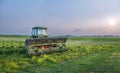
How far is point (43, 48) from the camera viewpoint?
101ft

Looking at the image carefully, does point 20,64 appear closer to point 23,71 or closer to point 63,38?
point 23,71

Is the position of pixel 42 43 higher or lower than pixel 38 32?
lower

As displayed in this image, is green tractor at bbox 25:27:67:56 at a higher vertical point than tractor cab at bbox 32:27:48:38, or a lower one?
lower

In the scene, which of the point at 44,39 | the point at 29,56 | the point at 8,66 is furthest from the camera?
the point at 44,39

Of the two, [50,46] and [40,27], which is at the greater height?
[40,27]

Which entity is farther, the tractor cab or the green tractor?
the tractor cab

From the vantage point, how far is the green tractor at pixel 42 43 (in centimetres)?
2841

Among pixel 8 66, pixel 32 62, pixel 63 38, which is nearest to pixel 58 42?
pixel 63 38

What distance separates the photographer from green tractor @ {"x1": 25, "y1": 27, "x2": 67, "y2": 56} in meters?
28.4

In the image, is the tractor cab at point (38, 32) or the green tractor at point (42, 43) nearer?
the green tractor at point (42, 43)

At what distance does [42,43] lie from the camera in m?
30.2

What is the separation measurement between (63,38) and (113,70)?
55.0 ft

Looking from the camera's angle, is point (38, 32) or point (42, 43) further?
point (38, 32)

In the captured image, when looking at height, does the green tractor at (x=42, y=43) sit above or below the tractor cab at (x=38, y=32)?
below
